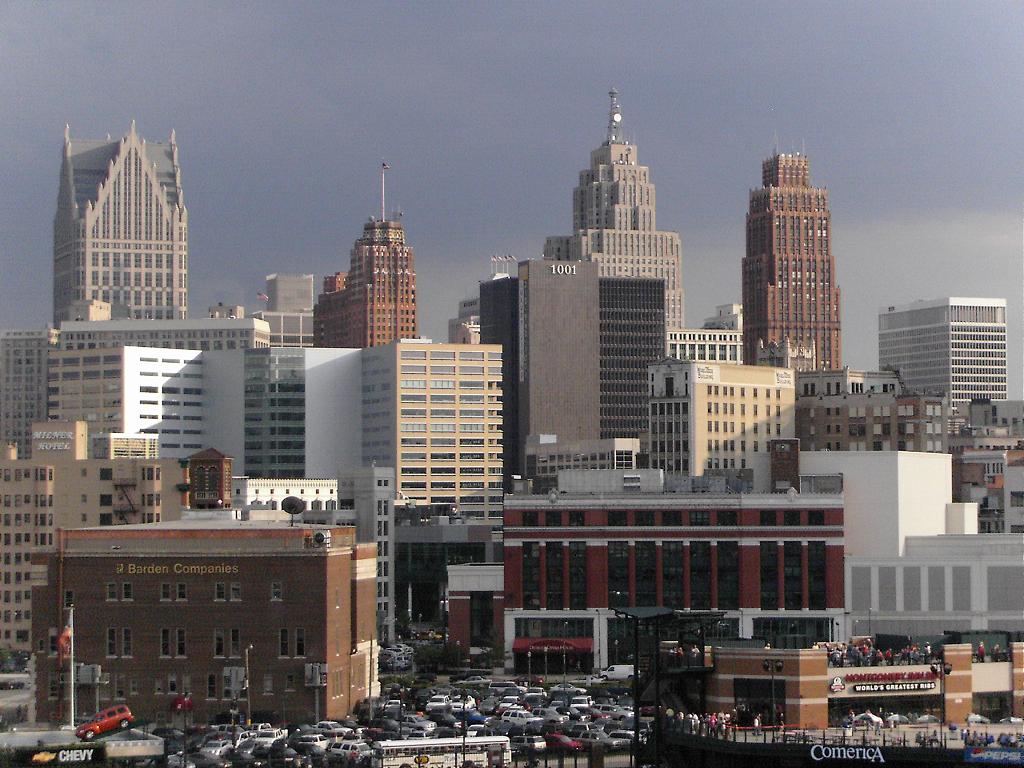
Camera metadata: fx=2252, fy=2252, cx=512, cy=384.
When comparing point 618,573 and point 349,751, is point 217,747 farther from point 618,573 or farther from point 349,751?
point 618,573

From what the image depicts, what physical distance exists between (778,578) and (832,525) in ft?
21.7

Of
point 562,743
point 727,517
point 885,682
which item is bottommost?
point 562,743

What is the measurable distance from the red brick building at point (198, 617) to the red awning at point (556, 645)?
4811 cm

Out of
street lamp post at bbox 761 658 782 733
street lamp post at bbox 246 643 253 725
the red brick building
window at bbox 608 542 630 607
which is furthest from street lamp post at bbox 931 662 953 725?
window at bbox 608 542 630 607

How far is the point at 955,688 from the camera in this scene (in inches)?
4806

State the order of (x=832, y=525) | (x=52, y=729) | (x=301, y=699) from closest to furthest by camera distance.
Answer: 1. (x=52, y=729)
2. (x=301, y=699)
3. (x=832, y=525)

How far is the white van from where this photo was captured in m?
186

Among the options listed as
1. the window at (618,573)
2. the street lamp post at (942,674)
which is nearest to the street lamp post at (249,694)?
the street lamp post at (942,674)

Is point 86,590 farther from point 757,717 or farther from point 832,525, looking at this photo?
point 832,525

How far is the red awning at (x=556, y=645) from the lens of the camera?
647ft

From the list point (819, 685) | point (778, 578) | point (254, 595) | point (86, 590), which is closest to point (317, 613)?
point (254, 595)

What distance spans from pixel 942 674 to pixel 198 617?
5288 cm

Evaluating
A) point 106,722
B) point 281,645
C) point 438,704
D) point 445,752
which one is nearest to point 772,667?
point 445,752

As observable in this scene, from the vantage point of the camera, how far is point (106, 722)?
138m
